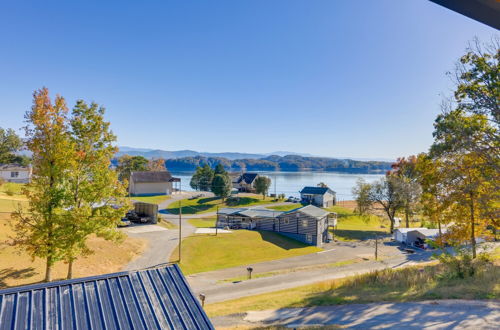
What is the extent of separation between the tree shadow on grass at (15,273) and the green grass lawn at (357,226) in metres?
40.6

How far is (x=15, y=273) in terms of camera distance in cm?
2083

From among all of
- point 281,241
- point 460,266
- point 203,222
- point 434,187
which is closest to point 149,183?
point 203,222

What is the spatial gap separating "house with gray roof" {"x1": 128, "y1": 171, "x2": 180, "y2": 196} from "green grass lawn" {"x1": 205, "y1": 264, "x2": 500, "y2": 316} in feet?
211

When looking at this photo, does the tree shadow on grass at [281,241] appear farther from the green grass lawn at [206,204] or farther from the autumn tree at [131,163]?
the autumn tree at [131,163]

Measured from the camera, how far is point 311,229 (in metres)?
41.2

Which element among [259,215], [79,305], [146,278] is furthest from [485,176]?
[259,215]

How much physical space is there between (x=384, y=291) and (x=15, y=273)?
2517cm

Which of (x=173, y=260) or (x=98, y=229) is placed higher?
(x=98, y=229)

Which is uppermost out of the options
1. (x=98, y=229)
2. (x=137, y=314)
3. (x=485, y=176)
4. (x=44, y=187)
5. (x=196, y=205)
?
(x=485, y=176)

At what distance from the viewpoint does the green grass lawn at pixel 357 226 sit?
49.3 m

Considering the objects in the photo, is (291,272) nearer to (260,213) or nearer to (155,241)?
(155,241)

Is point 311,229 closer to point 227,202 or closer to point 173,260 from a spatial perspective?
point 173,260

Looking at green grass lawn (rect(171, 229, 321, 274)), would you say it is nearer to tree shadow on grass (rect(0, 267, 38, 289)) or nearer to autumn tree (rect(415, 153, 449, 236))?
tree shadow on grass (rect(0, 267, 38, 289))

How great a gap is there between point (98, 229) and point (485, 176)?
25685 mm
